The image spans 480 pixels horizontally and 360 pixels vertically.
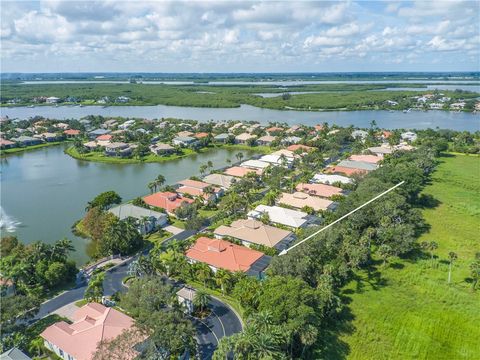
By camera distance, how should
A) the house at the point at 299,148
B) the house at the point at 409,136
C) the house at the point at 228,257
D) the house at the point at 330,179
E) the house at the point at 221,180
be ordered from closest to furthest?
1. the house at the point at 228,257
2. the house at the point at 221,180
3. the house at the point at 330,179
4. the house at the point at 299,148
5. the house at the point at 409,136

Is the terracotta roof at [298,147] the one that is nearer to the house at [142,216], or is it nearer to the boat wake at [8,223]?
the house at [142,216]

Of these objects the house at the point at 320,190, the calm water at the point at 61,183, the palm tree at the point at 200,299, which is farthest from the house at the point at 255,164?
the palm tree at the point at 200,299

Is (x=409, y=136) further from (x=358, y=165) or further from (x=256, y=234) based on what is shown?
(x=256, y=234)

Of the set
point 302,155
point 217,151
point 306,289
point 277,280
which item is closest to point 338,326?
point 306,289

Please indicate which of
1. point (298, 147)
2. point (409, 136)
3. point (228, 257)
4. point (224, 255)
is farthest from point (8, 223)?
point (409, 136)

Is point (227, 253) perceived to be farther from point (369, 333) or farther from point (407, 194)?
point (407, 194)

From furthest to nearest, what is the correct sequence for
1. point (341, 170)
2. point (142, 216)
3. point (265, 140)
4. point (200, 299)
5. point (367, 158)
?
1. point (265, 140)
2. point (367, 158)
3. point (341, 170)
4. point (142, 216)
5. point (200, 299)
